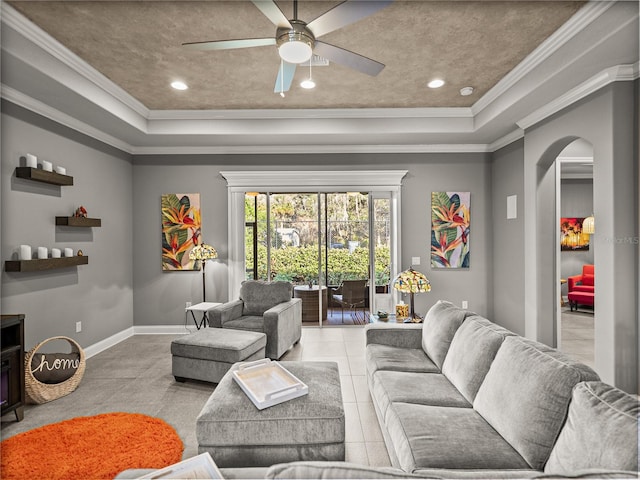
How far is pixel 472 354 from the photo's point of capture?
6.68 ft

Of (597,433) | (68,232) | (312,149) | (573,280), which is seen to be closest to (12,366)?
(68,232)

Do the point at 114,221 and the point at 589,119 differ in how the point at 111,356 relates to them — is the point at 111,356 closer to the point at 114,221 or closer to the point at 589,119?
the point at 114,221

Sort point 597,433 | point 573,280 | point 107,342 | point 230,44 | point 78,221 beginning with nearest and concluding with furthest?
point 597,433, point 230,44, point 78,221, point 107,342, point 573,280

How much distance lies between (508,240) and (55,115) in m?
5.62

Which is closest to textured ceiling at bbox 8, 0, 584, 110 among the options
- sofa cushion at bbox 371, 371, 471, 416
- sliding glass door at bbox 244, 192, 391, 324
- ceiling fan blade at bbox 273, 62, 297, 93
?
ceiling fan blade at bbox 273, 62, 297, 93

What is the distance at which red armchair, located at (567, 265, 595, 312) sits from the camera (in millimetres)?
6434

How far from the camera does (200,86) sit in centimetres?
360

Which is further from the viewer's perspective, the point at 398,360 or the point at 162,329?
the point at 162,329

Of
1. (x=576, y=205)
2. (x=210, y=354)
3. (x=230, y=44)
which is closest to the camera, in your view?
(x=230, y=44)

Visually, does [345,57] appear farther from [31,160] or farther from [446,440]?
[31,160]

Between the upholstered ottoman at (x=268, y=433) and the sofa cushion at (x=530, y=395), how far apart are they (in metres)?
0.80

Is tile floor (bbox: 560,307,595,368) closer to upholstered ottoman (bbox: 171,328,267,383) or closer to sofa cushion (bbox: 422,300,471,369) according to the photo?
sofa cushion (bbox: 422,300,471,369)

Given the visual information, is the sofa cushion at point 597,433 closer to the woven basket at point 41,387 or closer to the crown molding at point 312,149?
the woven basket at point 41,387

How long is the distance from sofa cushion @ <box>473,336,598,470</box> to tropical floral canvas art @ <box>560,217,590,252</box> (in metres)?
6.91
